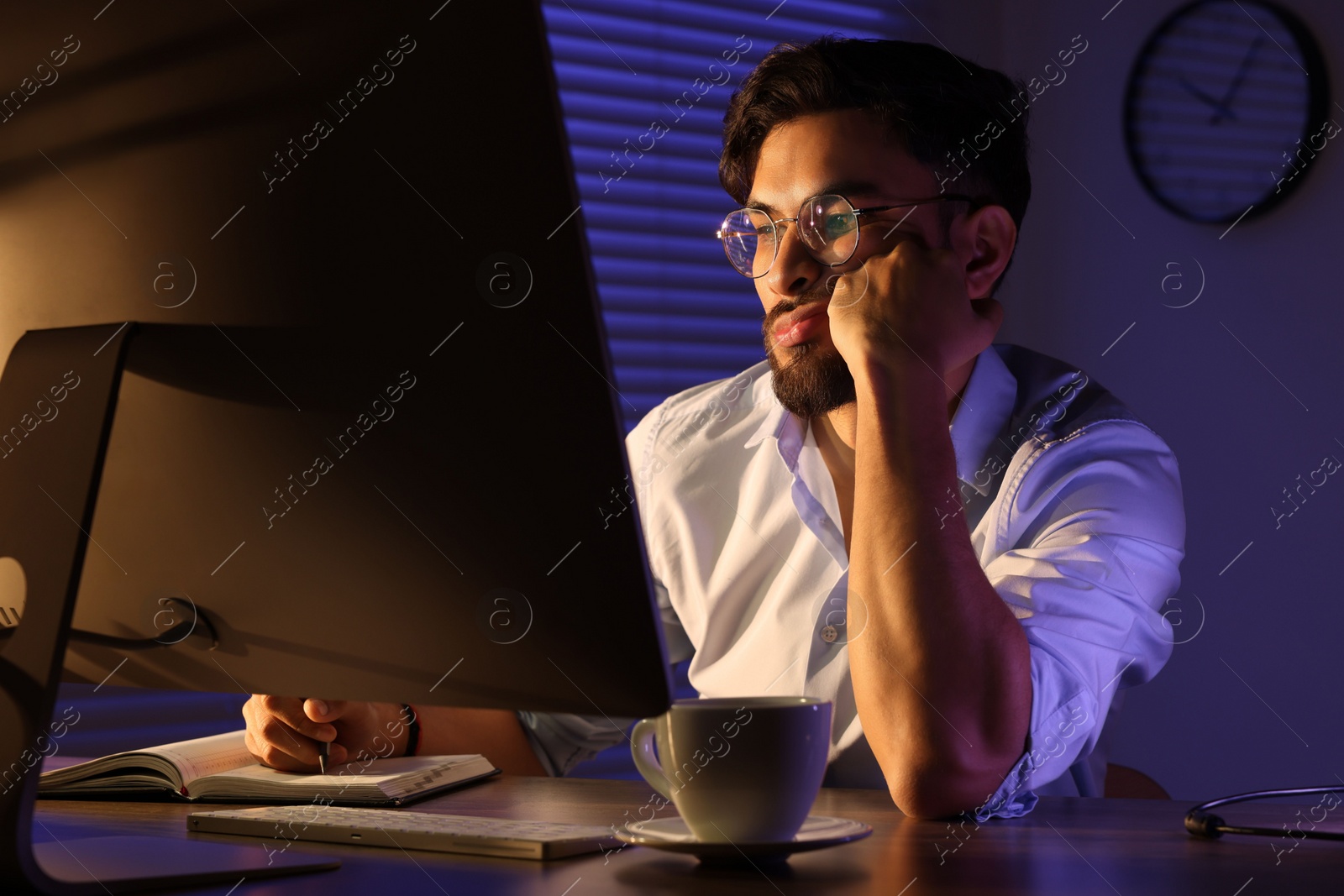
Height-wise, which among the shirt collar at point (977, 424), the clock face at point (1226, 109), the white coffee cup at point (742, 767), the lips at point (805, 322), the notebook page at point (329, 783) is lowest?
the white coffee cup at point (742, 767)

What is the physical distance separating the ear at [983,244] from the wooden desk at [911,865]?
87cm

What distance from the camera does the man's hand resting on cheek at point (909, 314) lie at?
1274 millimetres

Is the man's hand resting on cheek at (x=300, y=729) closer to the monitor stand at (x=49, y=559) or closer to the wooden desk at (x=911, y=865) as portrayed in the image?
the wooden desk at (x=911, y=865)

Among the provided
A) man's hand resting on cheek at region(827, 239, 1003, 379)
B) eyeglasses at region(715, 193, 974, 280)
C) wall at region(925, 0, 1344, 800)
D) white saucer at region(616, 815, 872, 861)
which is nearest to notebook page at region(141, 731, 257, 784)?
white saucer at region(616, 815, 872, 861)

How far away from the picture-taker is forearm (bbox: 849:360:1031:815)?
3.34ft

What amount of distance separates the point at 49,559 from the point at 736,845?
15.0 inches

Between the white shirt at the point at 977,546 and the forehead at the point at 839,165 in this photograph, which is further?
the forehead at the point at 839,165

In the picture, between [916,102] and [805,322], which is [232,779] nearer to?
[805,322]

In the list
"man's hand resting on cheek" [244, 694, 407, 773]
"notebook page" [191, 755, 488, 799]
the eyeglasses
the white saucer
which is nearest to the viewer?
the white saucer

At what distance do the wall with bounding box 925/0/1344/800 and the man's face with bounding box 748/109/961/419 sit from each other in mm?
1133

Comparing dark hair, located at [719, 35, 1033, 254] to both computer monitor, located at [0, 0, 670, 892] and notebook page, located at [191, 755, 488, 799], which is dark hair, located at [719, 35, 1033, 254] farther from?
computer monitor, located at [0, 0, 670, 892]

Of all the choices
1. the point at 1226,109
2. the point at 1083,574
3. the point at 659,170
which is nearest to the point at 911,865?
the point at 1083,574

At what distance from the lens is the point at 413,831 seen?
0.73 meters

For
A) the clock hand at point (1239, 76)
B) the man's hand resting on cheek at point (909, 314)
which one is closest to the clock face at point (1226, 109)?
the clock hand at point (1239, 76)
